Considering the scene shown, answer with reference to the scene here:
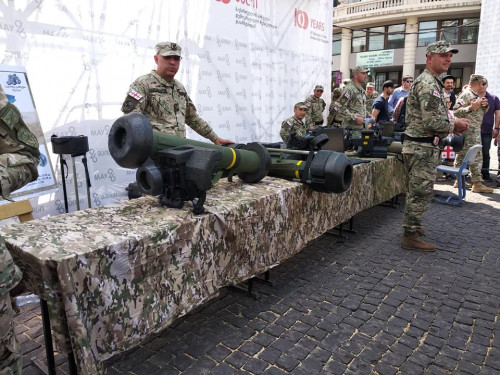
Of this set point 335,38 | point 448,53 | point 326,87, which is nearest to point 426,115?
point 448,53

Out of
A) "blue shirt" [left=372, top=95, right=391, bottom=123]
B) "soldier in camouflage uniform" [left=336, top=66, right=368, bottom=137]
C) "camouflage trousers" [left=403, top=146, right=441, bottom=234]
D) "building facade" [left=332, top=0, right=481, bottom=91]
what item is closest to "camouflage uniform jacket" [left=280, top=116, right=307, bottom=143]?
"soldier in camouflage uniform" [left=336, top=66, right=368, bottom=137]

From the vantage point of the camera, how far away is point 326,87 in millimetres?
8227

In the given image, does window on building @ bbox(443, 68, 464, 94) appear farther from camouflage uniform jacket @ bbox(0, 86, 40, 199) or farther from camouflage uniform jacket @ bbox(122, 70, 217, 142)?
camouflage uniform jacket @ bbox(0, 86, 40, 199)

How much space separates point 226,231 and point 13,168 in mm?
1185

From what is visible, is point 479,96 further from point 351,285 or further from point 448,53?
point 351,285

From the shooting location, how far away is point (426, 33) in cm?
2127

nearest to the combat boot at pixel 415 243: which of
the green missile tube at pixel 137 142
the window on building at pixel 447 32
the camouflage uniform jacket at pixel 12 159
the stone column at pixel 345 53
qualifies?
the green missile tube at pixel 137 142

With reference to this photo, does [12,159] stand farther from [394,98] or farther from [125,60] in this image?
[394,98]

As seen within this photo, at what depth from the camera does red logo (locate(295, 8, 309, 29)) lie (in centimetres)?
690

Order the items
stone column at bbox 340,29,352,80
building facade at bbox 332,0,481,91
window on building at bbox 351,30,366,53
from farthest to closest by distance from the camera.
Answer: window on building at bbox 351,30,366,53 < stone column at bbox 340,29,352,80 < building facade at bbox 332,0,481,91

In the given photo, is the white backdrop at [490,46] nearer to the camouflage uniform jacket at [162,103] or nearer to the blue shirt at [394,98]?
the blue shirt at [394,98]

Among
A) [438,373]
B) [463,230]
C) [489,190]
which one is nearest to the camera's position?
[438,373]

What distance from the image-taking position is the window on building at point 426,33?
21141 millimetres

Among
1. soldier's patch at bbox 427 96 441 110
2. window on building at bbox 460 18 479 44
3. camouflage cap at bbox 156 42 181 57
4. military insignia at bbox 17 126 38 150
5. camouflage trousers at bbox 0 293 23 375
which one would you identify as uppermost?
window on building at bbox 460 18 479 44
